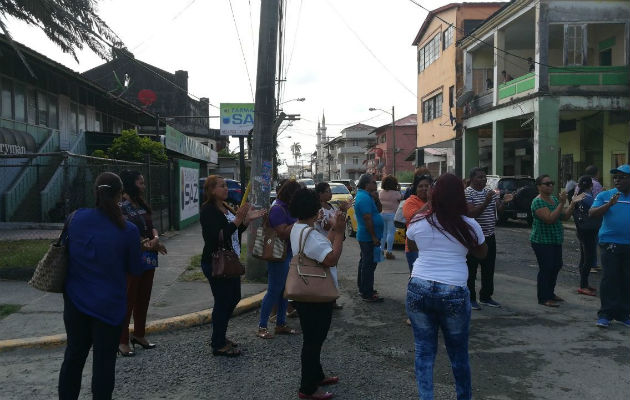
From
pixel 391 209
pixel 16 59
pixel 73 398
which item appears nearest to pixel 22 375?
pixel 73 398

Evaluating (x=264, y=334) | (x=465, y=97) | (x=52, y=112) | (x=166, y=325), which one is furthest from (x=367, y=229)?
(x=465, y=97)

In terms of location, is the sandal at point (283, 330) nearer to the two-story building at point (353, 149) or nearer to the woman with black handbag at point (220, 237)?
the woman with black handbag at point (220, 237)

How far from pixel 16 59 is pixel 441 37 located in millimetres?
22664

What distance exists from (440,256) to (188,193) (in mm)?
13641

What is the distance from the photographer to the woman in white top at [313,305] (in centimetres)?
384

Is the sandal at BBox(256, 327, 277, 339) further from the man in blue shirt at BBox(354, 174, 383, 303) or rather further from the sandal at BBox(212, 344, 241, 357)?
the man in blue shirt at BBox(354, 174, 383, 303)

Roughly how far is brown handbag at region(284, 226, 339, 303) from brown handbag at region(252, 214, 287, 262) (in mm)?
1201

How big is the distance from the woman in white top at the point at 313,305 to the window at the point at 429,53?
29373mm

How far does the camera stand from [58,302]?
6.75m

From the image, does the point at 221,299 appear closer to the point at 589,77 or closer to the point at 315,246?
the point at 315,246

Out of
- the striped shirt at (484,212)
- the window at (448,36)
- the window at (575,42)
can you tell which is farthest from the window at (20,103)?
the window at (448,36)

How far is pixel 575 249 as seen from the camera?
1185 centimetres

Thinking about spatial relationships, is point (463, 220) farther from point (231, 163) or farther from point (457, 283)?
point (231, 163)

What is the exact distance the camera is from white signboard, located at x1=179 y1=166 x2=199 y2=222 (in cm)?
1514
